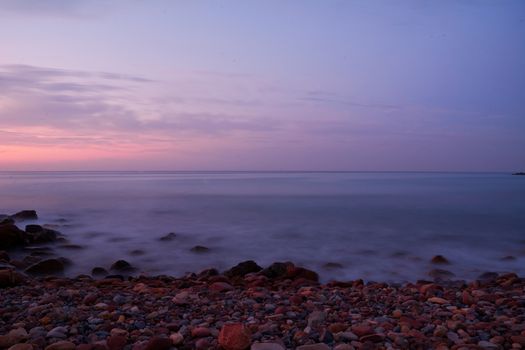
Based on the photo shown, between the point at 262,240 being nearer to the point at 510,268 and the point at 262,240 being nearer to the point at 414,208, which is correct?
the point at 510,268

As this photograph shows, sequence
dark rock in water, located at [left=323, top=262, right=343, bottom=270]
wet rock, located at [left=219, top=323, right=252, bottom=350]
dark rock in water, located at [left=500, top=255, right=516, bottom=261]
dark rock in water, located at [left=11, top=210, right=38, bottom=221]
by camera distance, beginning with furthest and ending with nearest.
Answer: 1. dark rock in water, located at [left=11, top=210, right=38, bottom=221]
2. dark rock in water, located at [left=500, top=255, right=516, bottom=261]
3. dark rock in water, located at [left=323, top=262, right=343, bottom=270]
4. wet rock, located at [left=219, top=323, right=252, bottom=350]

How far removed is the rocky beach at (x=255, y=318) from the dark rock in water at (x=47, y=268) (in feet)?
6.91

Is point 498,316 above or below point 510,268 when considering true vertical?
above

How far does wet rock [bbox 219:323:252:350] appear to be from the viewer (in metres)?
3.97

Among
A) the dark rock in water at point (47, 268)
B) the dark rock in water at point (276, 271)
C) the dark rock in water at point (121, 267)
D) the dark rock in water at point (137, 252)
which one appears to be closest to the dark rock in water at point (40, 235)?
the dark rock in water at point (137, 252)

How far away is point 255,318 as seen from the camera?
5.02 metres

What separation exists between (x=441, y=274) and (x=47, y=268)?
929 cm

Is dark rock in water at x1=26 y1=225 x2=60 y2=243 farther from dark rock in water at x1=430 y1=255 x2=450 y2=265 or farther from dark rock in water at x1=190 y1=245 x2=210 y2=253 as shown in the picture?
dark rock in water at x1=430 y1=255 x2=450 y2=265

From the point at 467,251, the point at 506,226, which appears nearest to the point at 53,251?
the point at 467,251

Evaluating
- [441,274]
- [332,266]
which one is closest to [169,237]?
[332,266]

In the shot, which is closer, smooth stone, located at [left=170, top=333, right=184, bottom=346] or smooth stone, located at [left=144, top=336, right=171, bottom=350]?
smooth stone, located at [left=144, top=336, right=171, bottom=350]

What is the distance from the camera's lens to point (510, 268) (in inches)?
437

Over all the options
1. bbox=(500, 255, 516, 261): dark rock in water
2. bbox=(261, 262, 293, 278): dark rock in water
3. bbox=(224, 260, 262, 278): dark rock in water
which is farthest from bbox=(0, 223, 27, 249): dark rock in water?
bbox=(500, 255, 516, 261): dark rock in water

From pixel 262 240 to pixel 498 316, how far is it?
11.0 meters
